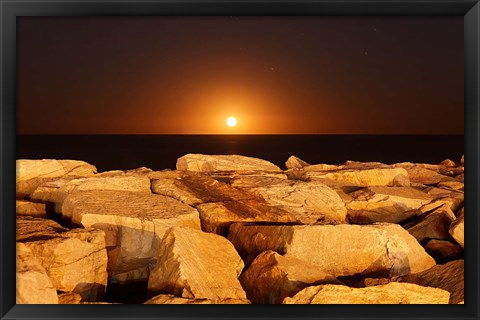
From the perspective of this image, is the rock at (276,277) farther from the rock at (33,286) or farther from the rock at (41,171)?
the rock at (41,171)

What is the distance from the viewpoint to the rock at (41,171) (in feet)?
20.7

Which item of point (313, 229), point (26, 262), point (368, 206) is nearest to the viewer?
point (26, 262)

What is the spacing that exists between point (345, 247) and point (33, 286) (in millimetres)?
2489

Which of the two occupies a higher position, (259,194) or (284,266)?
(259,194)

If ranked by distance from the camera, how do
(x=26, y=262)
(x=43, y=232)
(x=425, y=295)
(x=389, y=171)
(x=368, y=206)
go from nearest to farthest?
1. (x=26, y=262)
2. (x=425, y=295)
3. (x=43, y=232)
4. (x=368, y=206)
5. (x=389, y=171)

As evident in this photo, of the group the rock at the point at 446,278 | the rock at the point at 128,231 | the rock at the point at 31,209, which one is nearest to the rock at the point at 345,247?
the rock at the point at 446,278

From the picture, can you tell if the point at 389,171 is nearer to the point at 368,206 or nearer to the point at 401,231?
the point at 368,206

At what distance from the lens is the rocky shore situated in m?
3.69

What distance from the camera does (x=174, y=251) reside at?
3.81m

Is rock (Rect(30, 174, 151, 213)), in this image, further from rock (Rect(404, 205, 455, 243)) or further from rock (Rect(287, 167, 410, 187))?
rock (Rect(404, 205, 455, 243))

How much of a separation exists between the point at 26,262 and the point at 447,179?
629 centimetres

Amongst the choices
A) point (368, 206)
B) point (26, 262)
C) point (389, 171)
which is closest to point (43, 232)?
point (26, 262)

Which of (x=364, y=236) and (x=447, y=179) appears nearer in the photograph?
(x=364, y=236)

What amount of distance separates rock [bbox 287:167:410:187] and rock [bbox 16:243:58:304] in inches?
165
